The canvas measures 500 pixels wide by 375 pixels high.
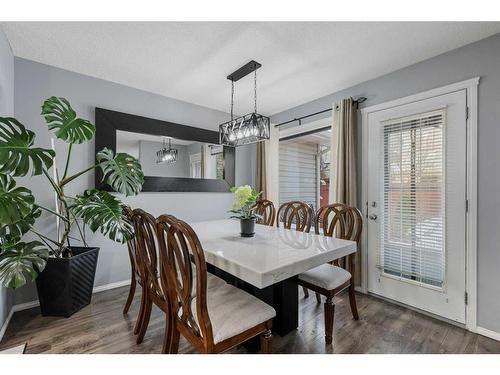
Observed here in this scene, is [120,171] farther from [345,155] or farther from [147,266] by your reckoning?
[345,155]

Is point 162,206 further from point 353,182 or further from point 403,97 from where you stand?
point 403,97

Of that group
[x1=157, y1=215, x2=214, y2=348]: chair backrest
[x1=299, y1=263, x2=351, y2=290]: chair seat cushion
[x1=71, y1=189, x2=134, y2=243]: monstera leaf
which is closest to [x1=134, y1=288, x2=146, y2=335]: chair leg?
[x1=71, y1=189, x2=134, y2=243]: monstera leaf

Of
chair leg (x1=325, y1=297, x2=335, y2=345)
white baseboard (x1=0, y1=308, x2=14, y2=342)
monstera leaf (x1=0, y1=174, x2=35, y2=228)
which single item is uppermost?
monstera leaf (x1=0, y1=174, x2=35, y2=228)

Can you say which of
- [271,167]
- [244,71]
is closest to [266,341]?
[244,71]

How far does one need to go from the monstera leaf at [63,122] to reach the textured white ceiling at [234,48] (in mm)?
556

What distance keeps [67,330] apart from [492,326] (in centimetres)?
339

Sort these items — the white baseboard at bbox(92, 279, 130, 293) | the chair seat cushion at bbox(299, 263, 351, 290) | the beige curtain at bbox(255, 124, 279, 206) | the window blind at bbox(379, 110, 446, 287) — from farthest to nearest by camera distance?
the beige curtain at bbox(255, 124, 279, 206)
the white baseboard at bbox(92, 279, 130, 293)
the window blind at bbox(379, 110, 446, 287)
the chair seat cushion at bbox(299, 263, 351, 290)

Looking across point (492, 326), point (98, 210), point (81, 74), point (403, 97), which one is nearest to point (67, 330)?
point (98, 210)

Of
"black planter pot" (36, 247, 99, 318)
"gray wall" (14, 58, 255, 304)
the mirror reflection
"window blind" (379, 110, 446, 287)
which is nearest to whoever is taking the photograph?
"black planter pot" (36, 247, 99, 318)

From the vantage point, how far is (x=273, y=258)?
1416 mm

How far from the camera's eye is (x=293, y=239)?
196cm

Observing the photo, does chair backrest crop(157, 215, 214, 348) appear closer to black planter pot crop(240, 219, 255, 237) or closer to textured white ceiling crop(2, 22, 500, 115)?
black planter pot crop(240, 219, 255, 237)

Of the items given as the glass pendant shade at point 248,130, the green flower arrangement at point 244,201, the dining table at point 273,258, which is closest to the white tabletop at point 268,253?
the dining table at point 273,258

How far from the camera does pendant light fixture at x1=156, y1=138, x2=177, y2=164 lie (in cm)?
312
